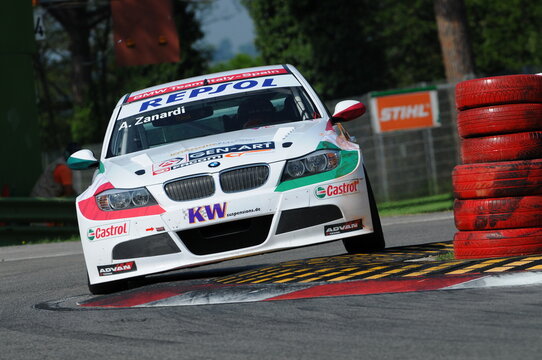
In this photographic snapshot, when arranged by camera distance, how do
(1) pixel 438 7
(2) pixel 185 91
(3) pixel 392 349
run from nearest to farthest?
(3) pixel 392 349, (2) pixel 185 91, (1) pixel 438 7

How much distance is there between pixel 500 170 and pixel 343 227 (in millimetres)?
1198

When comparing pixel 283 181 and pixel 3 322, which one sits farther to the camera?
pixel 283 181

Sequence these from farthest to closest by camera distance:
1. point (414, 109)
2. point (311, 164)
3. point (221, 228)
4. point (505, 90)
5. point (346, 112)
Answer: point (414, 109)
point (346, 112)
point (311, 164)
point (221, 228)
point (505, 90)

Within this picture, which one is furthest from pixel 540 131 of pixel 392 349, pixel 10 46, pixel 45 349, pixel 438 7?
pixel 438 7

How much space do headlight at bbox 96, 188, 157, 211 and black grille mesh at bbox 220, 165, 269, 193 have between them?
1.68 feet

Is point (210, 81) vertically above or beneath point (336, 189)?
above

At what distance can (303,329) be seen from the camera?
5609 mm

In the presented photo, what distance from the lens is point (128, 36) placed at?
96.0 feet

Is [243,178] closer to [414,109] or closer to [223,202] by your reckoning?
[223,202]

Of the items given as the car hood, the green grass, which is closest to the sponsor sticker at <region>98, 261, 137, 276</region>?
the car hood

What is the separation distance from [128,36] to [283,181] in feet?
72.1

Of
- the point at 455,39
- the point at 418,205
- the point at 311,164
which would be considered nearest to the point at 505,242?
the point at 311,164

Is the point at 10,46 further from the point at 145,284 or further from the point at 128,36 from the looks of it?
the point at 145,284

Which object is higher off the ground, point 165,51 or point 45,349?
point 45,349
